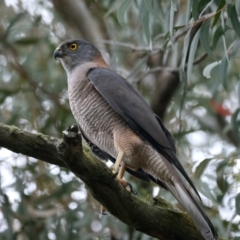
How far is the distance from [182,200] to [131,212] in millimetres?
312

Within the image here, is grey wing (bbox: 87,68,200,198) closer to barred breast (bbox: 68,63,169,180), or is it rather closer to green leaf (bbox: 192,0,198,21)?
barred breast (bbox: 68,63,169,180)

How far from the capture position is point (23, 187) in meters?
5.43

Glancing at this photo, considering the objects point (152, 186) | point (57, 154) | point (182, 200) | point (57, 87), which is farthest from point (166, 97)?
point (57, 154)

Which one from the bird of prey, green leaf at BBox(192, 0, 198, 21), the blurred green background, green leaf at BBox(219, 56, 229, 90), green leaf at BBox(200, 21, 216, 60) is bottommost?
the blurred green background

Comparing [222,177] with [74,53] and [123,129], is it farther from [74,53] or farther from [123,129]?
[74,53]

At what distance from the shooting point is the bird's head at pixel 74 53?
15.2ft

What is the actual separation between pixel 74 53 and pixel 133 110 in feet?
3.13

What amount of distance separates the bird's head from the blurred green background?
392 mm

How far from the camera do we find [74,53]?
470 centimetres

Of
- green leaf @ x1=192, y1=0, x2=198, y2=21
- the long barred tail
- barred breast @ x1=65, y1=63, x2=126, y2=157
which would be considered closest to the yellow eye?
barred breast @ x1=65, y1=63, x2=126, y2=157

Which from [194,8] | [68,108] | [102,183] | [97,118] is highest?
[194,8]

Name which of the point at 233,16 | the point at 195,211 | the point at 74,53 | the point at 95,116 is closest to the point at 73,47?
the point at 74,53

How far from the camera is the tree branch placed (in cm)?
282

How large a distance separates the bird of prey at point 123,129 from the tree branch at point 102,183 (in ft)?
0.62
